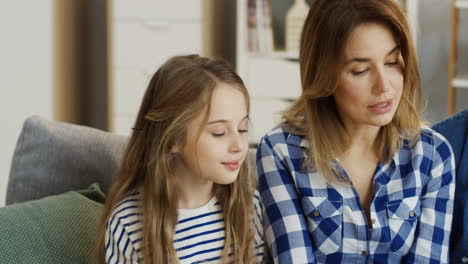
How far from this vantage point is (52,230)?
156cm

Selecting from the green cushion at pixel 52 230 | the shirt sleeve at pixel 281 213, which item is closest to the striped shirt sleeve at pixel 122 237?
the green cushion at pixel 52 230

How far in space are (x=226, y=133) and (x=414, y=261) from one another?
1.67 ft

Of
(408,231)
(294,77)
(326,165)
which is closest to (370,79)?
(326,165)

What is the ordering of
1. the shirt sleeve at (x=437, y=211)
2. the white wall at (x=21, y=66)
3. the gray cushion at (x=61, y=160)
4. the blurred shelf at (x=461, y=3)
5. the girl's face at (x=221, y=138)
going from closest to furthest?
the girl's face at (x=221, y=138)
the shirt sleeve at (x=437, y=211)
the gray cushion at (x=61, y=160)
the white wall at (x=21, y=66)
the blurred shelf at (x=461, y=3)

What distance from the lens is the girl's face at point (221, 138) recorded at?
141 cm

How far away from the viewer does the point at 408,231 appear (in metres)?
1.54

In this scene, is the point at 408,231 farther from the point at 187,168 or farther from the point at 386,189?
the point at 187,168

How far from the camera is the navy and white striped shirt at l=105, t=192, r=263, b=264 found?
1.45m

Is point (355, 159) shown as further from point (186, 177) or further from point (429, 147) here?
point (186, 177)

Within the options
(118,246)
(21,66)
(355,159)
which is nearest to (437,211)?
(355,159)

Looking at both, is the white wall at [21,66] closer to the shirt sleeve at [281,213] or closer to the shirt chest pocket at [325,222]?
the shirt sleeve at [281,213]

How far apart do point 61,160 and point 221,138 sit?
21.1 inches

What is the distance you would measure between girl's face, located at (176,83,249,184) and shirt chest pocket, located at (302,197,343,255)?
Result: 221 millimetres

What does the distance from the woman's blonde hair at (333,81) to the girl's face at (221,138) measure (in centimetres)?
19
